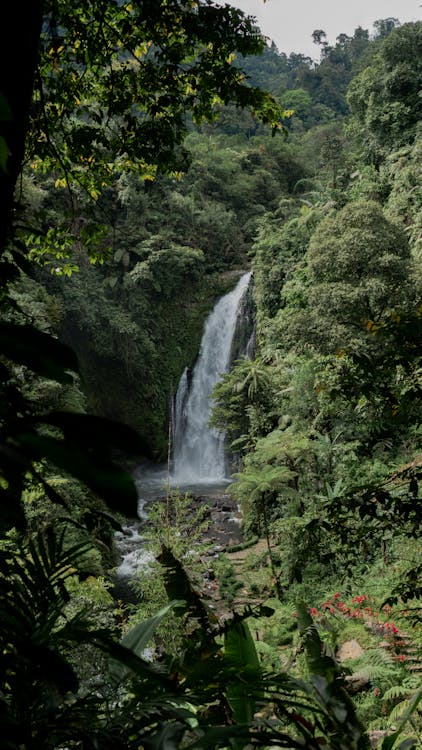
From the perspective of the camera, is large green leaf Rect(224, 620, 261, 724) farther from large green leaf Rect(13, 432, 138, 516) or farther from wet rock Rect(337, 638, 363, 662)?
wet rock Rect(337, 638, 363, 662)

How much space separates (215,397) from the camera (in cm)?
1288

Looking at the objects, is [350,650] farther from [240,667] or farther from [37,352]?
[37,352]

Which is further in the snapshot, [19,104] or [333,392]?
[333,392]

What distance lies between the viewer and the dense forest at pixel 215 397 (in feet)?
2.85

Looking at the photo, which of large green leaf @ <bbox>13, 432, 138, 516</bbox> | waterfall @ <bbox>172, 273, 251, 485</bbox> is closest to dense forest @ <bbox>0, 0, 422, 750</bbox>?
large green leaf @ <bbox>13, 432, 138, 516</bbox>

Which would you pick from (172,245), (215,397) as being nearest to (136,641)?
(215,397)

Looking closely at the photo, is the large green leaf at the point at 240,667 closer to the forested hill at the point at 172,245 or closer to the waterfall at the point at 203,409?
the forested hill at the point at 172,245

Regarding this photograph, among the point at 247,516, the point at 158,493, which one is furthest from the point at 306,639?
the point at 158,493

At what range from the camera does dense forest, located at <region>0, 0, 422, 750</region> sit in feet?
2.85

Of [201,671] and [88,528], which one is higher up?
[88,528]

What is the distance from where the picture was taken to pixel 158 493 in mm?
14477

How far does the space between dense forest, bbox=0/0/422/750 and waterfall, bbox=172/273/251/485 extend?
A: 0.78 m

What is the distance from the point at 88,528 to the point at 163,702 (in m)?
0.38

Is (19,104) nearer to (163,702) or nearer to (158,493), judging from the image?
(163,702)
